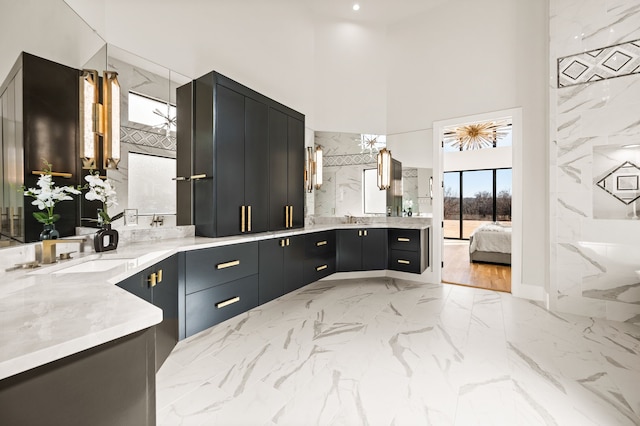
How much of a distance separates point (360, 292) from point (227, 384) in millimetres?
2213

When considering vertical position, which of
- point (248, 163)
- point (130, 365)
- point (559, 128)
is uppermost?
point (559, 128)

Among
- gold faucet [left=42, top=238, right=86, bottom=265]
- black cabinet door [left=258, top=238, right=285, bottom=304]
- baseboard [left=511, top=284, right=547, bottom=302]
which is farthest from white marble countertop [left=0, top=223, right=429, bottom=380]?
baseboard [left=511, top=284, right=547, bottom=302]

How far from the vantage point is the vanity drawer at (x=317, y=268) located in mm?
3389

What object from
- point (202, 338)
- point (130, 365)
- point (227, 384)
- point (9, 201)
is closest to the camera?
point (130, 365)

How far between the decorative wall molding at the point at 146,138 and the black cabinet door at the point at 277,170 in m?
1.03

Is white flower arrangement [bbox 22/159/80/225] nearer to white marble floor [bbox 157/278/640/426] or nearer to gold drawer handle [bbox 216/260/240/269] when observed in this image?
gold drawer handle [bbox 216/260/240/269]

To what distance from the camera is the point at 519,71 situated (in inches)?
140

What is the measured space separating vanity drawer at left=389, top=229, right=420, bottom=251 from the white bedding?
245 cm

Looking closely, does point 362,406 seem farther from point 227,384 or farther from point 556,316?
point 556,316

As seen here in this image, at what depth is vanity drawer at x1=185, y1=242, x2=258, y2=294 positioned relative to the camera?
2.15 metres

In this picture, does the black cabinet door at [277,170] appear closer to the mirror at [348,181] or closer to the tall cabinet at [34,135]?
the mirror at [348,181]

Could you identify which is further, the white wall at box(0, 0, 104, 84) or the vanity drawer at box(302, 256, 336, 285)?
the vanity drawer at box(302, 256, 336, 285)

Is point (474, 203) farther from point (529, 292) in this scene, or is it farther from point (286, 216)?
point (286, 216)

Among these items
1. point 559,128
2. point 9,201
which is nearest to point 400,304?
point 559,128
